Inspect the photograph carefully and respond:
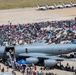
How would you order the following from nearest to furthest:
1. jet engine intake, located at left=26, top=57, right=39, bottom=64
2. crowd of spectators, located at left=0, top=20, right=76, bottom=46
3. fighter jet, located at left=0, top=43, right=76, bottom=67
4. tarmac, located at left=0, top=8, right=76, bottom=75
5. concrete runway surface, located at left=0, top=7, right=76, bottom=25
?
jet engine intake, located at left=26, top=57, right=39, bottom=64
fighter jet, located at left=0, top=43, right=76, bottom=67
crowd of spectators, located at left=0, top=20, right=76, bottom=46
tarmac, located at left=0, top=8, right=76, bottom=75
concrete runway surface, located at left=0, top=7, right=76, bottom=25

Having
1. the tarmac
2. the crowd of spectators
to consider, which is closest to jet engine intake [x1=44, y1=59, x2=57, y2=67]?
the crowd of spectators

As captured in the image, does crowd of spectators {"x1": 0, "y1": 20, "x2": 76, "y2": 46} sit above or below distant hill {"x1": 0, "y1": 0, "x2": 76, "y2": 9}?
below

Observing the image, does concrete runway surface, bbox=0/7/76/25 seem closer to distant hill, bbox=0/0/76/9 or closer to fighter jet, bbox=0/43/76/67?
distant hill, bbox=0/0/76/9

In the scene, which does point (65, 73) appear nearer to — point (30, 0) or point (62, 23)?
point (62, 23)

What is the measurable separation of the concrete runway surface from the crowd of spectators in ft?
61.7

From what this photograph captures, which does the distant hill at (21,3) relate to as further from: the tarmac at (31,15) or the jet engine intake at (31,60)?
the jet engine intake at (31,60)

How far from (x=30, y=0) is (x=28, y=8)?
70.7 ft

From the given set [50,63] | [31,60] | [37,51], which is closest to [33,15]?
[37,51]

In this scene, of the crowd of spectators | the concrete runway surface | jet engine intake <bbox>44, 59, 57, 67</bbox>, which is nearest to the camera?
jet engine intake <bbox>44, 59, 57, 67</bbox>

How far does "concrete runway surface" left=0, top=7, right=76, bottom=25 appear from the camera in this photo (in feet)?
306

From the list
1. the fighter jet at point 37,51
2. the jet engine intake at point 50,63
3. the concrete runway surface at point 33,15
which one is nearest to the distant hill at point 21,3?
the concrete runway surface at point 33,15

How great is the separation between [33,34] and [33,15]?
4002cm

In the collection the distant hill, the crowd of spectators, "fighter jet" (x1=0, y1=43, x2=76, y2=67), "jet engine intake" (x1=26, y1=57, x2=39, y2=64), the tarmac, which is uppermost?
the distant hill

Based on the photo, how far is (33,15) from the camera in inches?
4060
